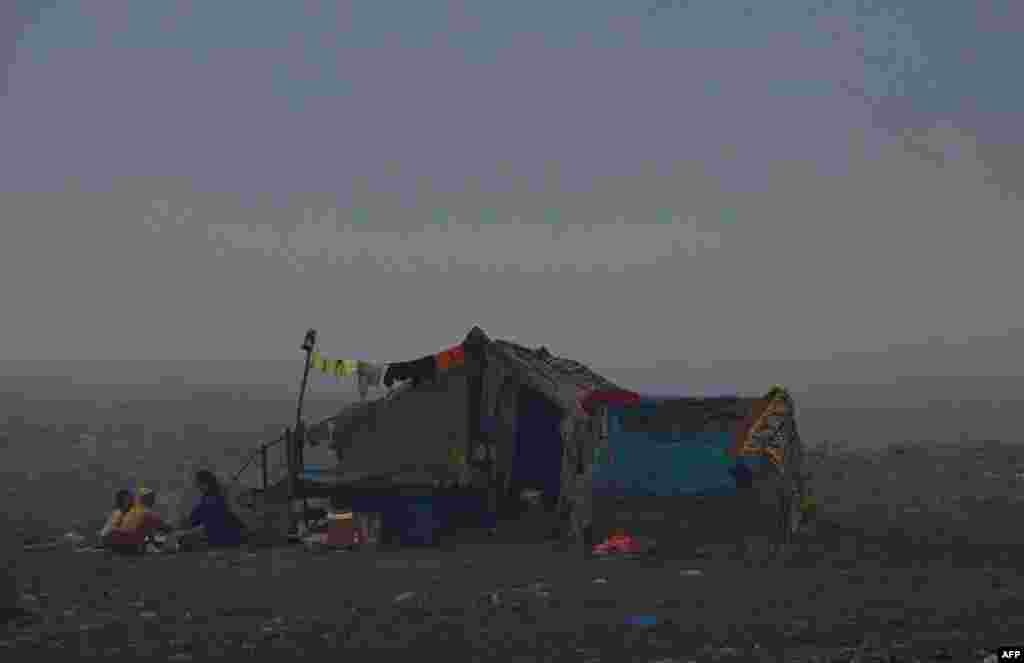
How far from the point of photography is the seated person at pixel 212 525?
60.3 ft

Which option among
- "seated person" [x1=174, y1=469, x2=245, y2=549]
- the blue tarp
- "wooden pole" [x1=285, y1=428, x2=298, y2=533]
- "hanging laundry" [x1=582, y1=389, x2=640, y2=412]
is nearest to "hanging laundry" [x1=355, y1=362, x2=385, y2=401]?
"wooden pole" [x1=285, y1=428, x2=298, y2=533]

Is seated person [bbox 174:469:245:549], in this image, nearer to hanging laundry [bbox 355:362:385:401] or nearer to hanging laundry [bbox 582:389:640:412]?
hanging laundry [bbox 355:362:385:401]

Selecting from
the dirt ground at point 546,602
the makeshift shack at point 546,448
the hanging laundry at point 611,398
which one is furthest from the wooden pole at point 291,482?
the hanging laundry at point 611,398

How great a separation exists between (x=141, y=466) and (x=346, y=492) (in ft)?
50.8

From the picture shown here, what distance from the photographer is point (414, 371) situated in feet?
67.7

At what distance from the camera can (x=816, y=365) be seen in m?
192

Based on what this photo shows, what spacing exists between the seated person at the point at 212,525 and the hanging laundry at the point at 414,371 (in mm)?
3405

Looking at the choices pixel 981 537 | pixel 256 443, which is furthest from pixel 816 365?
pixel 981 537

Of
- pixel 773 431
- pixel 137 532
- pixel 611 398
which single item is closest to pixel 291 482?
pixel 137 532

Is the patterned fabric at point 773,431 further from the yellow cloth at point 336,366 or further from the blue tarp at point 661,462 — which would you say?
the yellow cloth at point 336,366

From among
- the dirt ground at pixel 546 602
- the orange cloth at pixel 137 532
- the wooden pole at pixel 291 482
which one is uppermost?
the wooden pole at pixel 291 482

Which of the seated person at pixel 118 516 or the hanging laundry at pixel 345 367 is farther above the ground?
the hanging laundry at pixel 345 367

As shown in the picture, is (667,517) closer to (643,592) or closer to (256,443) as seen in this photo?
(643,592)

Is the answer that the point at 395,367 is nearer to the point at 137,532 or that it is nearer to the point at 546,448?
the point at 546,448
